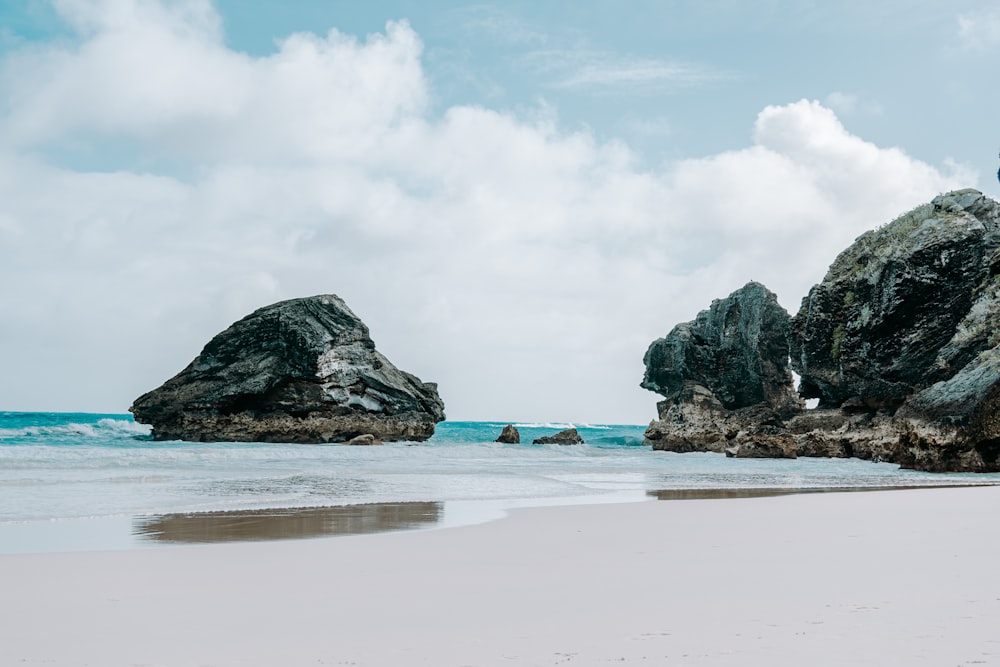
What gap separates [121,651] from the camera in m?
3.56

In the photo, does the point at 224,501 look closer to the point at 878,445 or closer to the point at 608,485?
the point at 608,485

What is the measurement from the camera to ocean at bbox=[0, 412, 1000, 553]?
333 inches

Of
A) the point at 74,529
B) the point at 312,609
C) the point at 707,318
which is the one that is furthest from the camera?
the point at 707,318

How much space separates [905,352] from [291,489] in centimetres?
2223

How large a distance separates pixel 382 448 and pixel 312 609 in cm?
2853

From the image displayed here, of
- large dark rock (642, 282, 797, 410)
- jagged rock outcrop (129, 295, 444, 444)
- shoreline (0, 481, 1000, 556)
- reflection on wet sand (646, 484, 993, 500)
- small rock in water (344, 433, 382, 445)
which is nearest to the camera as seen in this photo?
shoreline (0, 481, 1000, 556)

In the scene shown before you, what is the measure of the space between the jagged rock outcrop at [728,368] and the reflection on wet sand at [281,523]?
2849cm

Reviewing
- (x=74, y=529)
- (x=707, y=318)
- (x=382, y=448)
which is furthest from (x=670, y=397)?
(x=74, y=529)

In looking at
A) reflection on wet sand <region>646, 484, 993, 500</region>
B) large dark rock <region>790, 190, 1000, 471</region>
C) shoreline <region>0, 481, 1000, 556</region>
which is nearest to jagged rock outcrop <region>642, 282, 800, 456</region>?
large dark rock <region>790, 190, 1000, 471</region>

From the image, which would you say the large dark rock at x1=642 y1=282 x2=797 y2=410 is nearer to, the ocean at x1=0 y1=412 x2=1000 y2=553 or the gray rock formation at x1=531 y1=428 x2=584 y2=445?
the gray rock formation at x1=531 y1=428 x2=584 y2=445

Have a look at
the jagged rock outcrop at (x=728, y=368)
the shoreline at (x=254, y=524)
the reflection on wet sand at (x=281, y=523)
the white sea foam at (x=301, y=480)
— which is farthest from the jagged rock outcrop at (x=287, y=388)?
the reflection on wet sand at (x=281, y=523)

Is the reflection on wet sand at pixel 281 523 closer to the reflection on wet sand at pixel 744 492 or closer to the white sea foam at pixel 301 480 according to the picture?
the white sea foam at pixel 301 480

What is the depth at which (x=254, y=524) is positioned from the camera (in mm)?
8852

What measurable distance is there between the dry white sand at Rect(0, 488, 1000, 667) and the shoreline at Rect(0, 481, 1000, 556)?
651 millimetres
